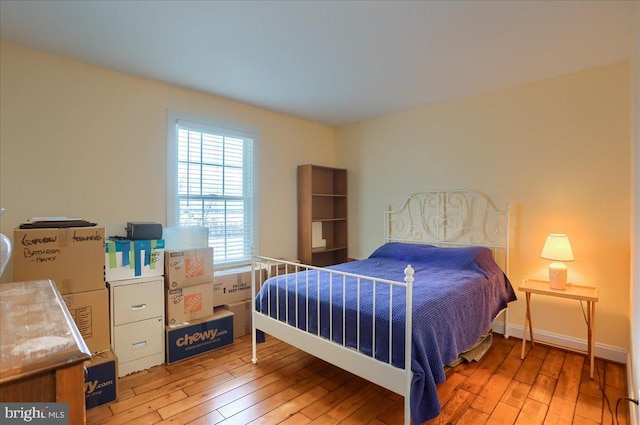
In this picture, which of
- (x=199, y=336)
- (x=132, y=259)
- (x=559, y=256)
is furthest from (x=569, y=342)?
(x=132, y=259)

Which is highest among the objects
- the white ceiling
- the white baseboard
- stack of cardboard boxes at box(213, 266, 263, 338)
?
the white ceiling

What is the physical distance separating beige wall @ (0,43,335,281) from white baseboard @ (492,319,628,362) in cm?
354

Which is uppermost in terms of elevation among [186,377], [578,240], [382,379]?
[578,240]

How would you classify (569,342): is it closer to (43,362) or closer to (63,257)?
(43,362)

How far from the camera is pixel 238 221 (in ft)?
12.0

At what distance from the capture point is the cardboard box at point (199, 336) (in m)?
2.68

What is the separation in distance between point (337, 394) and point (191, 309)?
1.45 metres

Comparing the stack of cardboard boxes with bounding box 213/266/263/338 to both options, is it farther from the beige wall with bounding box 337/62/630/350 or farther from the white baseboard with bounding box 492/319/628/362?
the white baseboard with bounding box 492/319/628/362

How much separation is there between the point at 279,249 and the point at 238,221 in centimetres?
66

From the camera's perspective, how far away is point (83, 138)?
2.62m

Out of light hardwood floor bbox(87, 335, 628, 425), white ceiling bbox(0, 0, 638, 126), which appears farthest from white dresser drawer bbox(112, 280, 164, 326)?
white ceiling bbox(0, 0, 638, 126)

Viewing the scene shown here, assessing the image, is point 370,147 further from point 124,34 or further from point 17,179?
point 17,179

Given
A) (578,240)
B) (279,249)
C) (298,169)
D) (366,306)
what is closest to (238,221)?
(279,249)

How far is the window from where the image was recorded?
315 centimetres
